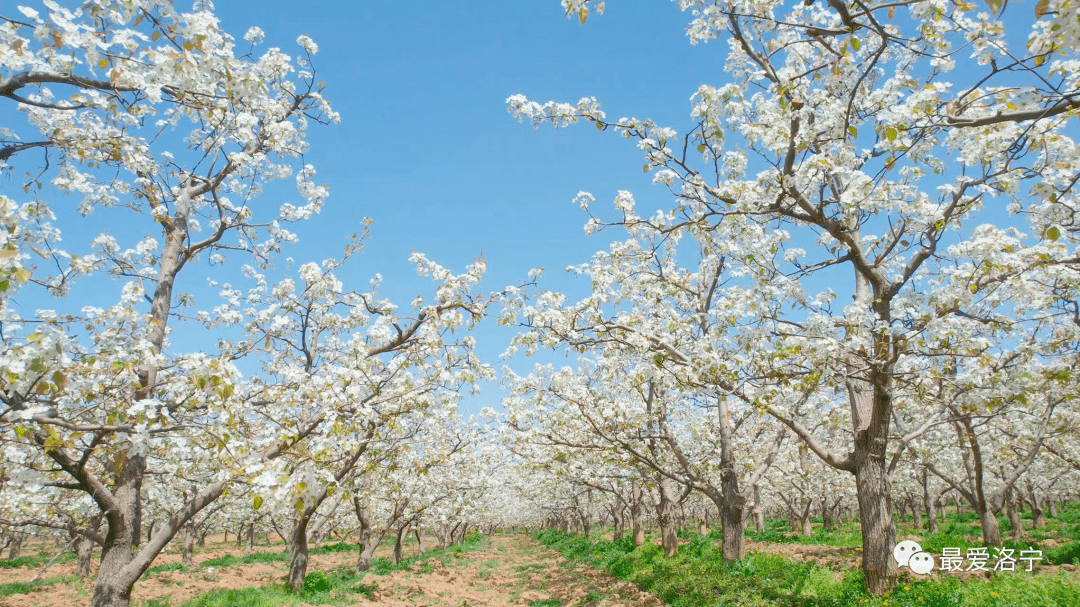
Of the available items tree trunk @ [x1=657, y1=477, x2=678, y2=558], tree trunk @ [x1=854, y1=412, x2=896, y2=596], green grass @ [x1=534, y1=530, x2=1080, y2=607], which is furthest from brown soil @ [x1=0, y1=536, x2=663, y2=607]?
tree trunk @ [x1=854, y1=412, x2=896, y2=596]

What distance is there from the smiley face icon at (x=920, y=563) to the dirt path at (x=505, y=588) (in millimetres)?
5905

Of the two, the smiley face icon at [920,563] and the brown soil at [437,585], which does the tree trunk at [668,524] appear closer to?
→ the brown soil at [437,585]

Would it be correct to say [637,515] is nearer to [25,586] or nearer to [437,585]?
[437,585]

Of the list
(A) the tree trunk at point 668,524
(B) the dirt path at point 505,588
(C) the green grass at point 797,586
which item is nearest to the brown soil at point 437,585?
(B) the dirt path at point 505,588

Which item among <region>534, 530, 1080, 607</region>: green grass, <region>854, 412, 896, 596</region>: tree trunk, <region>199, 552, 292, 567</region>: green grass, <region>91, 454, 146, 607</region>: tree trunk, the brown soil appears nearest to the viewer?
<region>91, 454, 146, 607</region>: tree trunk

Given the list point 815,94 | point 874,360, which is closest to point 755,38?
point 815,94

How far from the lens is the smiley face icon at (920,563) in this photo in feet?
40.7

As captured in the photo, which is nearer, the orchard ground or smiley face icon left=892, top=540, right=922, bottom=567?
the orchard ground

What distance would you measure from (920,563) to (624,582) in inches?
331

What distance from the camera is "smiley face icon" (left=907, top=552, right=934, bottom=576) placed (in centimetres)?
1240

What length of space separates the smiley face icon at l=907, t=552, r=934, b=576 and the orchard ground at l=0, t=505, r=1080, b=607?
30 centimetres

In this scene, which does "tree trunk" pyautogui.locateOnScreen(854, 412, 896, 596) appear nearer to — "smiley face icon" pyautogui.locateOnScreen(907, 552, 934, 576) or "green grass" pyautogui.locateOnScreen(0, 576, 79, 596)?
"smiley face icon" pyautogui.locateOnScreen(907, 552, 934, 576)

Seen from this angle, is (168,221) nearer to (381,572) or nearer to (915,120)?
(915,120)

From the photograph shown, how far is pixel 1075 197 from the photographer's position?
6.63 metres
